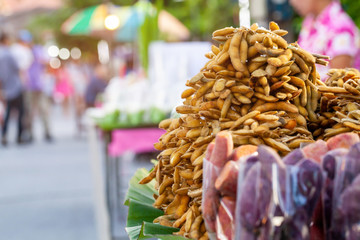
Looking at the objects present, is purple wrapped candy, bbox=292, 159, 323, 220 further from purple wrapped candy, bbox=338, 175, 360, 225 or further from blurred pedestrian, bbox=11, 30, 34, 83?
blurred pedestrian, bbox=11, 30, 34, 83

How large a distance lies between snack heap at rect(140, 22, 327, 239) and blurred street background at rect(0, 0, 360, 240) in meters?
0.40

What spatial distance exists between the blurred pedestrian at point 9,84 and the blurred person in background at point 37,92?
48 centimetres

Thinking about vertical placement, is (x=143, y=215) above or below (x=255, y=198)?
below

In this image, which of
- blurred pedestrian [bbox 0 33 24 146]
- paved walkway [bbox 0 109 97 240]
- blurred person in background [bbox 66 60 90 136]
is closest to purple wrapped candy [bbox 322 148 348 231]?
paved walkway [bbox 0 109 97 240]

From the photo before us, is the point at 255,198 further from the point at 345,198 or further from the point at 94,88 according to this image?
the point at 94,88

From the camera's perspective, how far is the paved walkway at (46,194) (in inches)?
199

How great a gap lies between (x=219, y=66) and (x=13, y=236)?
4167 mm

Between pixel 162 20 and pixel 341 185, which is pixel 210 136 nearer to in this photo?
pixel 341 185

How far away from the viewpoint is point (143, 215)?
146 cm

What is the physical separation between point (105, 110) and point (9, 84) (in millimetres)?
5806

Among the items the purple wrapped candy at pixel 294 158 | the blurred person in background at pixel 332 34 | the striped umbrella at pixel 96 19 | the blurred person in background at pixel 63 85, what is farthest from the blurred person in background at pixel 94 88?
the purple wrapped candy at pixel 294 158

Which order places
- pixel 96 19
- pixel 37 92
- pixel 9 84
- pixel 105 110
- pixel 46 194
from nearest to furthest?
pixel 105 110 → pixel 46 194 → pixel 96 19 → pixel 9 84 → pixel 37 92

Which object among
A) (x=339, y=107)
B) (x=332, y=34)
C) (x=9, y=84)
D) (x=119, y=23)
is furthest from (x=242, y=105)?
(x=9, y=84)

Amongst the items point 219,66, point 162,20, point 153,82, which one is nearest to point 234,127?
point 219,66
